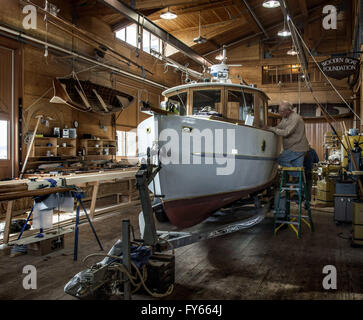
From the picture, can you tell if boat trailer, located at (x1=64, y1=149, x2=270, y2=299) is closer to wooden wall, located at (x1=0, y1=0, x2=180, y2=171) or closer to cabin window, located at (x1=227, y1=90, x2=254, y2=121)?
cabin window, located at (x1=227, y1=90, x2=254, y2=121)

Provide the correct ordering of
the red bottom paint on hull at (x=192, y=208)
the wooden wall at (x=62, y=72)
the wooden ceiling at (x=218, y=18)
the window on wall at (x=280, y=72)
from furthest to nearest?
the window on wall at (x=280, y=72)
the wooden ceiling at (x=218, y=18)
the wooden wall at (x=62, y=72)
the red bottom paint on hull at (x=192, y=208)

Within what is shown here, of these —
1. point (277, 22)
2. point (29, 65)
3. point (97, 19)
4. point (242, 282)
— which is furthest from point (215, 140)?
point (277, 22)

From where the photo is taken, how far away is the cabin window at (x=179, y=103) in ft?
A: 16.7

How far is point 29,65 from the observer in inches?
265

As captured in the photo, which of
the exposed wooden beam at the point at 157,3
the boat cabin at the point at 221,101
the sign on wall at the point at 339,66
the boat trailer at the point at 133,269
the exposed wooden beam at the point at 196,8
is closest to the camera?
the boat trailer at the point at 133,269

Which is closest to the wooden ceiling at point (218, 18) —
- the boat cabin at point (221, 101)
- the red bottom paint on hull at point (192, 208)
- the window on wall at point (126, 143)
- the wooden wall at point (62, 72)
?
the wooden wall at point (62, 72)

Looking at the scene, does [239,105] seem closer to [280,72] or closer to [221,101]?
[221,101]

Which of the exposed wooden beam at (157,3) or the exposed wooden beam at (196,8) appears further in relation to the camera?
the exposed wooden beam at (196,8)

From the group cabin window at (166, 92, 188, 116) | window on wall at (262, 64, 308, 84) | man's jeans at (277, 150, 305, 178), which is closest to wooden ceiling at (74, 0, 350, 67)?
window on wall at (262, 64, 308, 84)

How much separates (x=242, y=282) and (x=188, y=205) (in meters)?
1.30

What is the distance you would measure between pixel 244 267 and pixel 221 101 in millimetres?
2645

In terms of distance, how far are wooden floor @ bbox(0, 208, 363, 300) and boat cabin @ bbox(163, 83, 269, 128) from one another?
1.89 metres

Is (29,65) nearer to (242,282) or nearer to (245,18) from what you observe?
(242,282)

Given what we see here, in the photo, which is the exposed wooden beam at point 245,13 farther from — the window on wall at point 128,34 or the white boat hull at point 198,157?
the white boat hull at point 198,157
